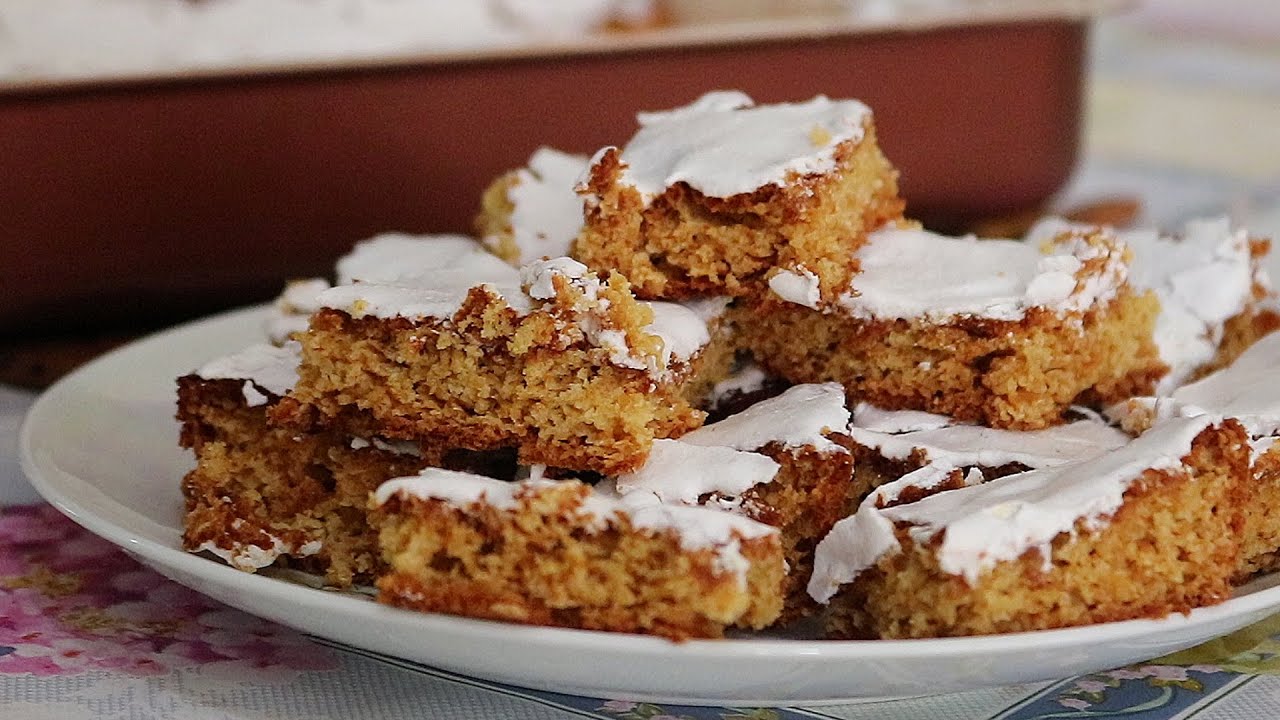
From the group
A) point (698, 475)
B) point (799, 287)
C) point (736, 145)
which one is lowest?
point (698, 475)

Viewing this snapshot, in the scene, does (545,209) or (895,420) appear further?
(545,209)

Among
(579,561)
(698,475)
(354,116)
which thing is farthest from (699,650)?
(354,116)

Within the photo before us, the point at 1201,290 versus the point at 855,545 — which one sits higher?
the point at 1201,290

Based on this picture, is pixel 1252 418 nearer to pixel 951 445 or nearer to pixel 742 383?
pixel 951 445

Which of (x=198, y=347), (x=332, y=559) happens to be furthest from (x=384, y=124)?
(x=332, y=559)

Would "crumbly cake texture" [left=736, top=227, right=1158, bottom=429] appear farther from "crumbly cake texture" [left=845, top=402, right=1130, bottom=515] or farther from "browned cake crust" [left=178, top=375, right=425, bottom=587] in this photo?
"browned cake crust" [left=178, top=375, right=425, bottom=587]

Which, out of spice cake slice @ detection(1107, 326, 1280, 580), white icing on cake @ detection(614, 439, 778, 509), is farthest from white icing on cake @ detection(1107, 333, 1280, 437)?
white icing on cake @ detection(614, 439, 778, 509)
